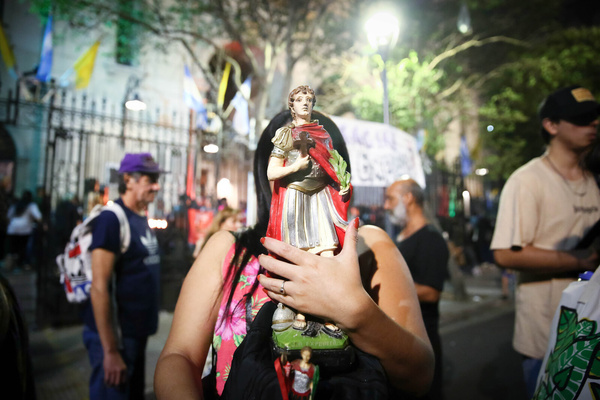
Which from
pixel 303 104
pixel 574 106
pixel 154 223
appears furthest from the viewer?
pixel 154 223

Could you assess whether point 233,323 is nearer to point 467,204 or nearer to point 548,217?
point 548,217

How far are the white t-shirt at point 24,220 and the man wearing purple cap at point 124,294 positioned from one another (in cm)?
906

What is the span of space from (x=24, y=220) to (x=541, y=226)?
12.1 meters

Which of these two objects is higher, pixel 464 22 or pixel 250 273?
pixel 464 22

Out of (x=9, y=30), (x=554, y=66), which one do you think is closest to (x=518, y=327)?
(x=554, y=66)

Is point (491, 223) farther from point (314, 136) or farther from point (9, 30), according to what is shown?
point (9, 30)

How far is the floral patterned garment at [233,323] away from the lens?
1244 mm

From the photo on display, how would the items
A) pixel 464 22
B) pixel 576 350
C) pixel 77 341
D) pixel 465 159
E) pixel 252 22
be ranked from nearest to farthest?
pixel 576 350
pixel 77 341
pixel 252 22
pixel 464 22
pixel 465 159

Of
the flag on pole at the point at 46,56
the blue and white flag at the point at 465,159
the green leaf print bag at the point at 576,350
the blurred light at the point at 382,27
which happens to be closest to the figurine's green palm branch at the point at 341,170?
the green leaf print bag at the point at 576,350

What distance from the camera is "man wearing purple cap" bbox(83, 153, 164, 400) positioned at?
2701mm

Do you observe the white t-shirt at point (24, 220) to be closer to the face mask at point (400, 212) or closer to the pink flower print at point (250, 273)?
the face mask at point (400, 212)

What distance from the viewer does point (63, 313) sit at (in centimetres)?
712

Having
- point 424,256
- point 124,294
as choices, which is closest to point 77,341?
point 124,294

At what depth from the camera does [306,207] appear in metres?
1.10
